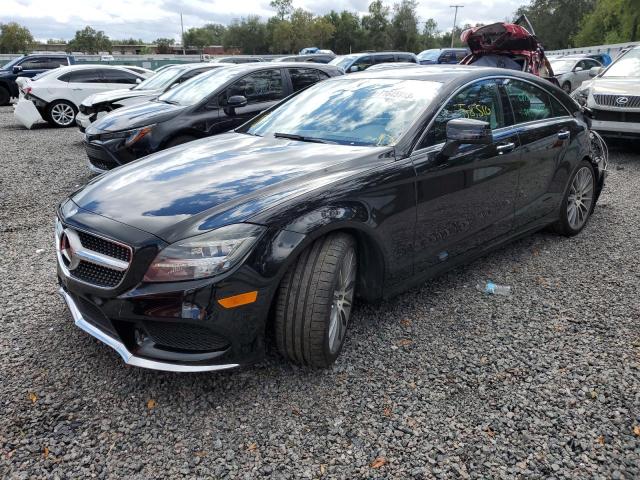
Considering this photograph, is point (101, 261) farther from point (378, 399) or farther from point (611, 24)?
point (611, 24)

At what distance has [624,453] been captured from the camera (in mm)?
2201

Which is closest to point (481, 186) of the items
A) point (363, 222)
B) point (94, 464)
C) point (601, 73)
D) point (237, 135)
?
point (363, 222)

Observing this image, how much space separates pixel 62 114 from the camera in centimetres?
1242

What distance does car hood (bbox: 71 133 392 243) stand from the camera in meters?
2.39

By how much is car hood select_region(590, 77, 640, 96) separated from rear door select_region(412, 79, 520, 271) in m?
5.31

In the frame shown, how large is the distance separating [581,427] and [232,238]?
72.3 inches

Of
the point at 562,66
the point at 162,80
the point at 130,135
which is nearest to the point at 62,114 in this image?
the point at 162,80

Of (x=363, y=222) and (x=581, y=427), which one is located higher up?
(x=363, y=222)

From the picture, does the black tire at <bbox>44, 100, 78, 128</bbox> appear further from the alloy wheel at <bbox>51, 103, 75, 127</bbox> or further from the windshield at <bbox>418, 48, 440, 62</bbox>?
the windshield at <bbox>418, 48, 440, 62</bbox>

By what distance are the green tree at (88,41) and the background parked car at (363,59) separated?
2694 inches

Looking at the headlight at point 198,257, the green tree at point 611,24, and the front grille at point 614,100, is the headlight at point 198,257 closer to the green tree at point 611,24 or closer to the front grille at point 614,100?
the front grille at point 614,100

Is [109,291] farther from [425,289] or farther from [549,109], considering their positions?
[549,109]

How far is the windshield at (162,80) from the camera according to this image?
393 inches

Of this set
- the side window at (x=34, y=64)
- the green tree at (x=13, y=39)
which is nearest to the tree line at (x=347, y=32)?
the green tree at (x=13, y=39)
